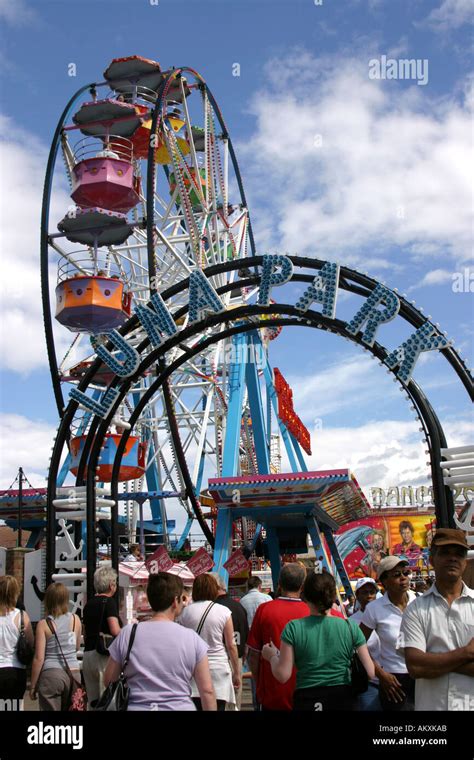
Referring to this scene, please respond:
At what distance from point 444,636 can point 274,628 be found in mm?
1573

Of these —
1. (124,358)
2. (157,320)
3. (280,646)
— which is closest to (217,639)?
(280,646)

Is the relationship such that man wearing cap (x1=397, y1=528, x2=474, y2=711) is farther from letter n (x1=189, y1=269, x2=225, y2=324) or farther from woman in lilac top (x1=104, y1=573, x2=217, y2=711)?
letter n (x1=189, y1=269, x2=225, y2=324)

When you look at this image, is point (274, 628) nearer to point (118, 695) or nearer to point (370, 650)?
point (370, 650)

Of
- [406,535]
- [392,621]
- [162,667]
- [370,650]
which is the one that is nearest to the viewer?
[162,667]

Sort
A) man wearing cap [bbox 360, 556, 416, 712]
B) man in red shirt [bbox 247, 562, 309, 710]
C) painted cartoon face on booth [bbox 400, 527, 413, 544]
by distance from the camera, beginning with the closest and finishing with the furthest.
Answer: man in red shirt [bbox 247, 562, 309, 710] < man wearing cap [bbox 360, 556, 416, 712] < painted cartoon face on booth [bbox 400, 527, 413, 544]

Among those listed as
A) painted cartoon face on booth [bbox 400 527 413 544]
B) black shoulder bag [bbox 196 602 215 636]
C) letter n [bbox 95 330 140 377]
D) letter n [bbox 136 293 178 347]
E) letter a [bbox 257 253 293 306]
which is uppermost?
letter a [bbox 257 253 293 306]

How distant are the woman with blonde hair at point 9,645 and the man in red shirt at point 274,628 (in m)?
1.65

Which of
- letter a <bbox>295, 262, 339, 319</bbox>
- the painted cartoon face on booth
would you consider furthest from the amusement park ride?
the painted cartoon face on booth

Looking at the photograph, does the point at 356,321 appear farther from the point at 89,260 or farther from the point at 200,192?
the point at 200,192

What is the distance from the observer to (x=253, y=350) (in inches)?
859

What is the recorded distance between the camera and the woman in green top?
13.6 ft

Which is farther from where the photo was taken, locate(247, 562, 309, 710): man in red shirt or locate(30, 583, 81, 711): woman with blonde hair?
locate(30, 583, 81, 711): woman with blonde hair

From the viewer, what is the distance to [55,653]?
221 inches

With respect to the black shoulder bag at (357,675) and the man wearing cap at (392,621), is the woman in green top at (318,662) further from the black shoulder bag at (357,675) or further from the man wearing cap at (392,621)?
the man wearing cap at (392,621)
